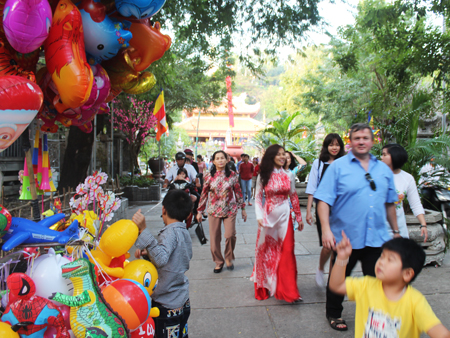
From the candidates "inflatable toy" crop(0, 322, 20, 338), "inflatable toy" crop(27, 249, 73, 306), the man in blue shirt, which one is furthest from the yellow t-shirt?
"inflatable toy" crop(0, 322, 20, 338)

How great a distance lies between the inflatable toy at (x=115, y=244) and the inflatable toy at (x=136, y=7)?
1.39 m

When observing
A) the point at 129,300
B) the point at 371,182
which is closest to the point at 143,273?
the point at 129,300

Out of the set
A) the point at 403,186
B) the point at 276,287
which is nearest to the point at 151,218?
the point at 276,287

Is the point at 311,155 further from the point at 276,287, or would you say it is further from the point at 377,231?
the point at 377,231

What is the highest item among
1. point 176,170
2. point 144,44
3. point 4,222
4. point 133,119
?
point 133,119

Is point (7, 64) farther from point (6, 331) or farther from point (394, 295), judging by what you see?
point (394, 295)

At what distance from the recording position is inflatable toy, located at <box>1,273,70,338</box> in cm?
166

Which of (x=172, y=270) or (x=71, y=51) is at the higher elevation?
(x=71, y=51)

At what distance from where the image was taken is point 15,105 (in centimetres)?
180

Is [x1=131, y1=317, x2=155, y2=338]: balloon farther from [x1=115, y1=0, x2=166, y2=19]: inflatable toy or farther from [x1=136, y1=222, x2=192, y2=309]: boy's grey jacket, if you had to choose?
[x1=115, y1=0, x2=166, y2=19]: inflatable toy

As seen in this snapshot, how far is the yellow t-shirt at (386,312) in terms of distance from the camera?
172 centimetres

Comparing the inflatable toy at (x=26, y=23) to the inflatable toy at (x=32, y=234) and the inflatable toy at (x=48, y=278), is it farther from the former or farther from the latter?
the inflatable toy at (x=48, y=278)

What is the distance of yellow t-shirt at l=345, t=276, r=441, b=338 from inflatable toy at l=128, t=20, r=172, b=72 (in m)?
2.08

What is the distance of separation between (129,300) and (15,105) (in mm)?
1178
